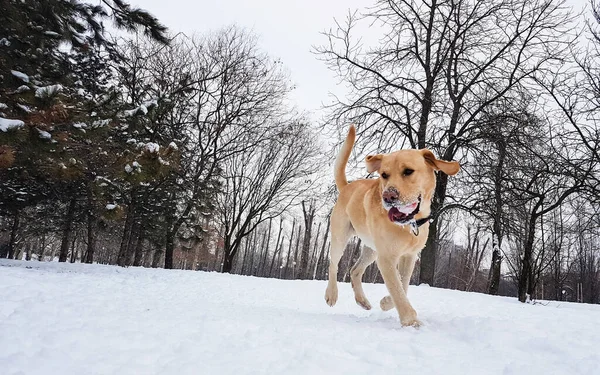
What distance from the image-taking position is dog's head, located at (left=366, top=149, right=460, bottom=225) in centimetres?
248

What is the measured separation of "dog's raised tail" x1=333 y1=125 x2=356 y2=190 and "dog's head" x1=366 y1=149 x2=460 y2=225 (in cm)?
90

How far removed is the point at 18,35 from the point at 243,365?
32.6 ft

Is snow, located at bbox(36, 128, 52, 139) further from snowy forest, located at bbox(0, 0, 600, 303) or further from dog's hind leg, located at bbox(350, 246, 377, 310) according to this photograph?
dog's hind leg, located at bbox(350, 246, 377, 310)

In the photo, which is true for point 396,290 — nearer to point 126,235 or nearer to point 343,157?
point 343,157

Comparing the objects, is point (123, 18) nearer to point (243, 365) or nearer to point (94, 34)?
point (94, 34)

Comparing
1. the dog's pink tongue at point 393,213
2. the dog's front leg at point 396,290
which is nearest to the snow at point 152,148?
the dog's front leg at point 396,290

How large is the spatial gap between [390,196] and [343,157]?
5.50 ft

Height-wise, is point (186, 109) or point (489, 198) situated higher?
point (186, 109)

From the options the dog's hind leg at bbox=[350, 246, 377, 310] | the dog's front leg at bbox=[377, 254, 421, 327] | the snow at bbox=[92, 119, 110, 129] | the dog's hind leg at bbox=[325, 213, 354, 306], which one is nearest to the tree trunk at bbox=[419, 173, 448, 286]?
the dog's hind leg at bbox=[350, 246, 377, 310]

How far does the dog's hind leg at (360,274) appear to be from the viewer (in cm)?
408

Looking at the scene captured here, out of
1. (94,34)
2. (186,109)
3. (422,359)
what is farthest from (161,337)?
(186,109)

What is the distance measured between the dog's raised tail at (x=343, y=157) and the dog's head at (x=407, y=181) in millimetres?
900

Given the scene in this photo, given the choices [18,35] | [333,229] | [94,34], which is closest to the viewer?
[333,229]

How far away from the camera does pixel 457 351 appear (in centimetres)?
199
